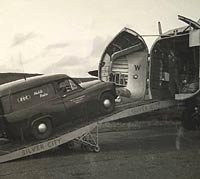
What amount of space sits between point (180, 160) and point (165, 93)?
4.57m

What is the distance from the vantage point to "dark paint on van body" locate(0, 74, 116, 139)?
8.66 meters

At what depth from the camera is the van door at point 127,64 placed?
472 inches

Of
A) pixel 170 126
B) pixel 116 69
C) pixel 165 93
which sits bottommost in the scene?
pixel 170 126

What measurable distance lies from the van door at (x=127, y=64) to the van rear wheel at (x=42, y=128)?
3.61 meters

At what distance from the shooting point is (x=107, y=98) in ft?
33.1

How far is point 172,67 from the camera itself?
40.7ft

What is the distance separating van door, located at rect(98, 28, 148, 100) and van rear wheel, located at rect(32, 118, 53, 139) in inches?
142

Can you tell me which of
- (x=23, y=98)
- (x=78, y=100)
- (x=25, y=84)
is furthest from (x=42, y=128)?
(x=78, y=100)

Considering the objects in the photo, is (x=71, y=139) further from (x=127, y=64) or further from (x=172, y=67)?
(x=172, y=67)

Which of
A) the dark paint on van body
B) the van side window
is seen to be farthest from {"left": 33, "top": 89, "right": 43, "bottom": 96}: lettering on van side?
the van side window

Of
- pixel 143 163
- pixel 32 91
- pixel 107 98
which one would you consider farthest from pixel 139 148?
pixel 32 91

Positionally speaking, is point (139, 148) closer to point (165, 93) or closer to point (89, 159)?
point (89, 159)

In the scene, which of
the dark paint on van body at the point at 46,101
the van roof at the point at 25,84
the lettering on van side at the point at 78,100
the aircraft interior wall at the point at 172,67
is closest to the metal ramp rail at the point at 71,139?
the dark paint on van body at the point at 46,101

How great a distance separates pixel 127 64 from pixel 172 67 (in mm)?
1344
